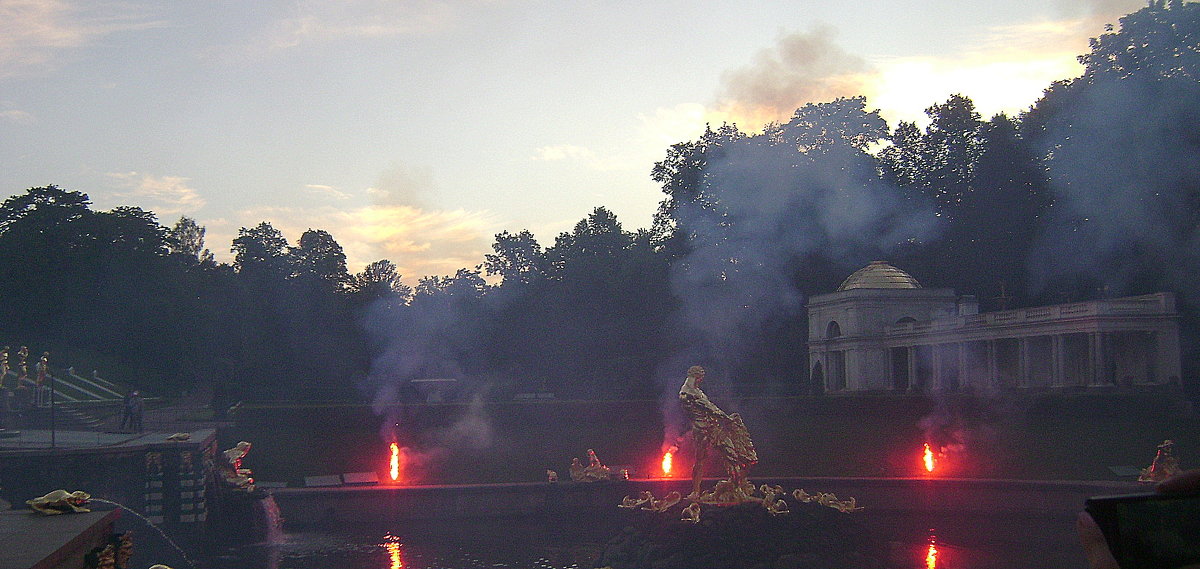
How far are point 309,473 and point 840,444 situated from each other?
1739cm

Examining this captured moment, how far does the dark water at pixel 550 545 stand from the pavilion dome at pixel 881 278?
1280 inches

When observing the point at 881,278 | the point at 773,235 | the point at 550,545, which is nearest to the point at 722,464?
the point at 550,545

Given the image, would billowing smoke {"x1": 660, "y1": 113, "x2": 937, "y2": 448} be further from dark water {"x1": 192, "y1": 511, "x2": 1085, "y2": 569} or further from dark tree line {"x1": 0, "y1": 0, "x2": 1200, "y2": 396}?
dark water {"x1": 192, "y1": 511, "x2": 1085, "y2": 569}

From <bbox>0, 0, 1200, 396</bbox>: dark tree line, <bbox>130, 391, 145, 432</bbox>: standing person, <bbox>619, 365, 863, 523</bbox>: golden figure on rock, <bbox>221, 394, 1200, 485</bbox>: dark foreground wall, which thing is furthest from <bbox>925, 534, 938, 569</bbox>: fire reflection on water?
<bbox>0, 0, 1200, 396</bbox>: dark tree line

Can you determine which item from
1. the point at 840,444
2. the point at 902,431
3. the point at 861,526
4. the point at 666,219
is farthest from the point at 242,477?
the point at 666,219

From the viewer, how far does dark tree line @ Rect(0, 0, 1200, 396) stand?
175 feet

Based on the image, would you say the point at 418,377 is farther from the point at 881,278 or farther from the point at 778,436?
the point at 778,436

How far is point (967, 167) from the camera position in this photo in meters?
62.2

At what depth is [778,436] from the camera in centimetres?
3812

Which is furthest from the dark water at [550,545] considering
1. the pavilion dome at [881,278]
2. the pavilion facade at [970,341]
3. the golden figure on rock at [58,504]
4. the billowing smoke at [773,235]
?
the pavilion dome at [881,278]

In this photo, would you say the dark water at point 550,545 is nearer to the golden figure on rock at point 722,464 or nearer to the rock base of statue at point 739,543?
the rock base of statue at point 739,543

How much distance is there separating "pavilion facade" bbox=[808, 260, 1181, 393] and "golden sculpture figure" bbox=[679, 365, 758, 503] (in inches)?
1025

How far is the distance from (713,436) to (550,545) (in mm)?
4352

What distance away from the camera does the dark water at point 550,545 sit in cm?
1938
